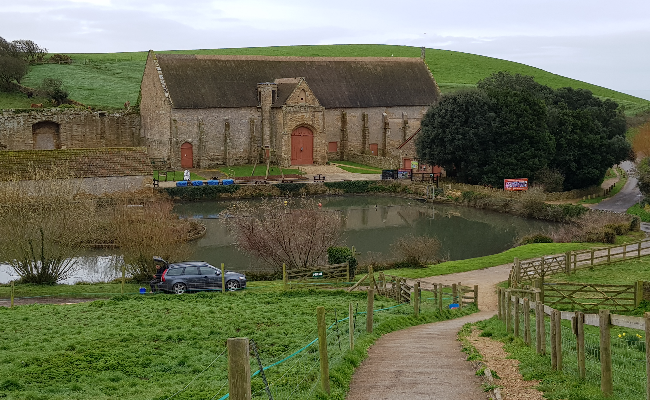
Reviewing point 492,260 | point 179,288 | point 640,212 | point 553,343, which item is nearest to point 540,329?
point 553,343

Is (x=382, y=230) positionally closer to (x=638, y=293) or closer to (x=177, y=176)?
(x=177, y=176)

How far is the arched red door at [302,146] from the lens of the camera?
6275cm

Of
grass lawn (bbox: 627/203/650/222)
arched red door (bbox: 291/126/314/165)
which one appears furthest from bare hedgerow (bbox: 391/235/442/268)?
arched red door (bbox: 291/126/314/165)

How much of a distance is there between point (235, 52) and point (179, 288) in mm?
102424

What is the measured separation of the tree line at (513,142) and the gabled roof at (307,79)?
12491 millimetres

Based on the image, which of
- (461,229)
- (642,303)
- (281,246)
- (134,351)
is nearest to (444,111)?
(461,229)

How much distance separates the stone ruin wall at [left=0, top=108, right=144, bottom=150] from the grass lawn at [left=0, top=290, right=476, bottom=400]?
43.8 m

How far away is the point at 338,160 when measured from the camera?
67.8m

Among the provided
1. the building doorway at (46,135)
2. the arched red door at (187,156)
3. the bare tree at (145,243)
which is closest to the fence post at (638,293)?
the bare tree at (145,243)

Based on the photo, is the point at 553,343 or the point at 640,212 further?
the point at 640,212

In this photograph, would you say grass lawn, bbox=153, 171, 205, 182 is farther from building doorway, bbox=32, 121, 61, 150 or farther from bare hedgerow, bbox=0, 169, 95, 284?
bare hedgerow, bbox=0, 169, 95, 284

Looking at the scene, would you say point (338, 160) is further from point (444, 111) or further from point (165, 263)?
point (165, 263)

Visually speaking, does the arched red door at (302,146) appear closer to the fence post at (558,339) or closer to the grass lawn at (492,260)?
the grass lawn at (492,260)

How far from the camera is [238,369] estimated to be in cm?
724
